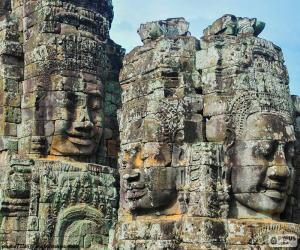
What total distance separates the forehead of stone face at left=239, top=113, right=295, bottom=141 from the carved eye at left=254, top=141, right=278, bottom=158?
0.07m

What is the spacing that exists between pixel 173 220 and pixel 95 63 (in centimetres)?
611

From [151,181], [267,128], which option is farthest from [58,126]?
[267,128]

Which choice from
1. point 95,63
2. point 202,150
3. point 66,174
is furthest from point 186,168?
point 95,63

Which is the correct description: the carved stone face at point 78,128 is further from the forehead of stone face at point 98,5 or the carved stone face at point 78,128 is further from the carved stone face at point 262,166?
the carved stone face at point 262,166

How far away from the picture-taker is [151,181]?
32.8 ft

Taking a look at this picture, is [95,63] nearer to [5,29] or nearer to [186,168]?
[5,29]

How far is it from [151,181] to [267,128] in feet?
5.86

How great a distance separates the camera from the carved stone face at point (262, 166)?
376 inches

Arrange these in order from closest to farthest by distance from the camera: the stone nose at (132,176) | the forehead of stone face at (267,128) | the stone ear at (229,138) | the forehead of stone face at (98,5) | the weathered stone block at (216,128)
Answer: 1. the forehead of stone face at (267,128)
2. the stone ear at (229,138)
3. the weathered stone block at (216,128)
4. the stone nose at (132,176)
5. the forehead of stone face at (98,5)

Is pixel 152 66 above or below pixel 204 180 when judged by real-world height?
above

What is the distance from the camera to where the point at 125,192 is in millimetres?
10523

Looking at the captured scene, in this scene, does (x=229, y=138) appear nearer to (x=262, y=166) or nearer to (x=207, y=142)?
(x=207, y=142)

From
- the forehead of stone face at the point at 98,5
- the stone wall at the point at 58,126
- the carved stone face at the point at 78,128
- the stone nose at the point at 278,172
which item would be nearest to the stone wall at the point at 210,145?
the stone nose at the point at 278,172

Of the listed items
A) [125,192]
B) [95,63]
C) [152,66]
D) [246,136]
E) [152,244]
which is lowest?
[152,244]
